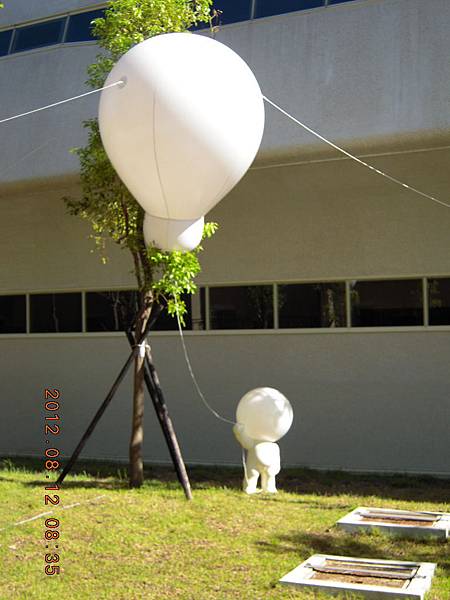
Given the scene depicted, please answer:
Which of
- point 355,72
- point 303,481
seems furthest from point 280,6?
point 303,481

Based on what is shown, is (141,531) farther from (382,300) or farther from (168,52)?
(382,300)

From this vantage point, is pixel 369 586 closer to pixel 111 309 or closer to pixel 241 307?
pixel 241 307

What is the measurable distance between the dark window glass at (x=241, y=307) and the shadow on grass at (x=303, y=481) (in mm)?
2129

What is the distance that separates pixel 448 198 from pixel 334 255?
1759 millimetres

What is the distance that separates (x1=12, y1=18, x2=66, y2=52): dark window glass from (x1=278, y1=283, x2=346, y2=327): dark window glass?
17.7 feet

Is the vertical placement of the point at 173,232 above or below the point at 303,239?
below

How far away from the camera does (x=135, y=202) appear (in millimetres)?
10352

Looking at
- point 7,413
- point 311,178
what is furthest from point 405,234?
point 7,413

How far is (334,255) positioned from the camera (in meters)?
12.7

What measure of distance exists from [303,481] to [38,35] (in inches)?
330

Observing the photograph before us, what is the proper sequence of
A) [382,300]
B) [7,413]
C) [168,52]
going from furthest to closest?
[7,413] < [382,300] < [168,52]

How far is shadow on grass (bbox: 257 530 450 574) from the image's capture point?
745cm

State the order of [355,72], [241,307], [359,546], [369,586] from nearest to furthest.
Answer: [369,586] → [359,546] → [355,72] → [241,307]

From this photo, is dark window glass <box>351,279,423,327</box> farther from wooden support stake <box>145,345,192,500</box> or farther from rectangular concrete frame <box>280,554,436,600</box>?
rectangular concrete frame <box>280,554,436,600</box>
